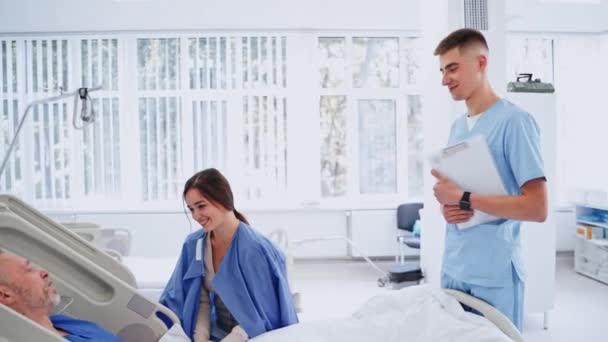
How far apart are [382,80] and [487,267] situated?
384cm

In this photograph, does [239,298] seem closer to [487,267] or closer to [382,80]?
[487,267]

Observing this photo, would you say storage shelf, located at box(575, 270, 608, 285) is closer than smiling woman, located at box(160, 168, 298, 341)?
No

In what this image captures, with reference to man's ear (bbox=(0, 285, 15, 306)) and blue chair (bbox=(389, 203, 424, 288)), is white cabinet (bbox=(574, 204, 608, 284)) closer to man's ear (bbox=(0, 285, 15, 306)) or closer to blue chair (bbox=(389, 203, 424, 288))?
blue chair (bbox=(389, 203, 424, 288))

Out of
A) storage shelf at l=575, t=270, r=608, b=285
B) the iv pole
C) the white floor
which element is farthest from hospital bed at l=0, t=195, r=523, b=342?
storage shelf at l=575, t=270, r=608, b=285

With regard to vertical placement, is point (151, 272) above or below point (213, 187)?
below

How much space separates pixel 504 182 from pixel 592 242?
11.9 ft

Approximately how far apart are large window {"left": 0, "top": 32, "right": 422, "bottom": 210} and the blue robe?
2.98 metres

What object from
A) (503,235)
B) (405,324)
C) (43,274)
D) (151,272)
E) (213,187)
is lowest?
(151,272)

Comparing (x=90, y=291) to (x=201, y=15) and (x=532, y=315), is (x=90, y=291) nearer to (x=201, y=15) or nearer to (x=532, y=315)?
(x=532, y=315)

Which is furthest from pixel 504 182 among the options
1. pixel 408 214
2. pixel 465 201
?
pixel 408 214

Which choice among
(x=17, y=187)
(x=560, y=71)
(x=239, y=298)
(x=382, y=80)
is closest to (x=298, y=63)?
(x=382, y=80)

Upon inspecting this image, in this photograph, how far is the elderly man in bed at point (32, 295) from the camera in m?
1.39

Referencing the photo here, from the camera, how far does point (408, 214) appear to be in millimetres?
4449

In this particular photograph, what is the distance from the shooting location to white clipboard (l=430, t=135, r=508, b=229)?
1100mm
